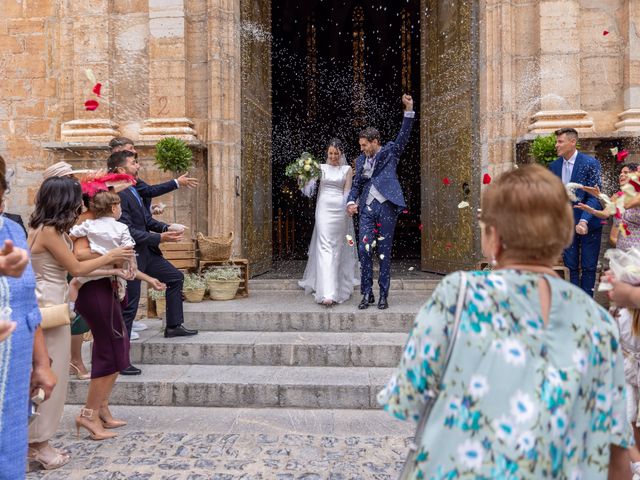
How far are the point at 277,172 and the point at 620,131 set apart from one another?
9.81 m

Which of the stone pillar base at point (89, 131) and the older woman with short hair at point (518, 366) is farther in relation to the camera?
the stone pillar base at point (89, 131)

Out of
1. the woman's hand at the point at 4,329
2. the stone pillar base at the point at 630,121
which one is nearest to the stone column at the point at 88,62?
the woman's hand at the point at 4,329

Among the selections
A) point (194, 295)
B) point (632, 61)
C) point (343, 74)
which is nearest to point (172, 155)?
point (194, 295)

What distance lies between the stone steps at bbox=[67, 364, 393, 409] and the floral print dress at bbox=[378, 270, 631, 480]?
11.4ft

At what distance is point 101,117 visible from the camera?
8.13 m

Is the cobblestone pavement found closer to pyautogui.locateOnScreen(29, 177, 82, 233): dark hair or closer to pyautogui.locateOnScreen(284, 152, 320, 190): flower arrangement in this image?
pyautogui.locateOnScreen(29, 177, 82, 233): dark hair

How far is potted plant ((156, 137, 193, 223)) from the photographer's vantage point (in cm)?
733

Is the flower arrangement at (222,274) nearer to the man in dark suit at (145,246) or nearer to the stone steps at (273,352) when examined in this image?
the man in dark suit at (145,246)

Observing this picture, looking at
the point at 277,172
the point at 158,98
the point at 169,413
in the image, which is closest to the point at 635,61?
the point at 158,98

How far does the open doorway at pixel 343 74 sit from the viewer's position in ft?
53.6

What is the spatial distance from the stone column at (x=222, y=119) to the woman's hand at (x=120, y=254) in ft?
12.5

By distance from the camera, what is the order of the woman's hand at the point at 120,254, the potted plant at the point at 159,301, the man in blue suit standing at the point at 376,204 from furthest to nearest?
1. the potted plant at the point at 159,301
2. the man in blue suit standing at the point at 376,204
3. the woman's hand at the point at 120,254

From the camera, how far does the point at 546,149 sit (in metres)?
6.90

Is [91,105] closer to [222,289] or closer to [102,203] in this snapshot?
[222,289]
